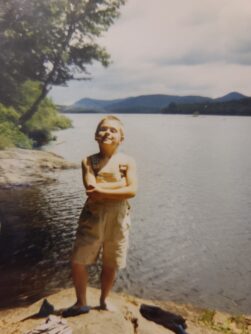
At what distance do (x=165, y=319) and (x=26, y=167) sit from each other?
21178 mm

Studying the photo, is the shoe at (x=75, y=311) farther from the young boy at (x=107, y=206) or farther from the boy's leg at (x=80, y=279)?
the young boy at (x=107, y=206)

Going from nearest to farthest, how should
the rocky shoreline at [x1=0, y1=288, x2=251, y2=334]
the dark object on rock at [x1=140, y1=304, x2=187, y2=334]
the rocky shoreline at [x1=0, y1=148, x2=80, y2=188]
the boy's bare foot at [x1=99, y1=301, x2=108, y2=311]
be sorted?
the rocky shoreline at [x1=0, y1=288, x2=251, y2=334], the boy's bare foot at [x1=99, y1=301, x2=108, y2=311], the dark object on rock at [x1=140, y1=304, x2=187, y2=334], the rocky shoreline at [x1=0, y1=148, x2=80, y2=188]

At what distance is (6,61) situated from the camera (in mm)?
33719

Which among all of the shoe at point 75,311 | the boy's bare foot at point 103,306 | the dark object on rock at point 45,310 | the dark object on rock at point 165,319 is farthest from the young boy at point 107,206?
the dark object on rock at point 165,319

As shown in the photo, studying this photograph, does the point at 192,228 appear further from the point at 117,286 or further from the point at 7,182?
the point at 7,182

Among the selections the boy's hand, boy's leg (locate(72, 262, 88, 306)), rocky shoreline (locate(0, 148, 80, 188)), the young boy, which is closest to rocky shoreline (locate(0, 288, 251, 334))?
boy's leg (locate(72, 262, 88, 306))

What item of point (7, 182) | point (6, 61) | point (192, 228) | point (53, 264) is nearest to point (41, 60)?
point (6, 61)

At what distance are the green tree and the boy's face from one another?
25.6 metres

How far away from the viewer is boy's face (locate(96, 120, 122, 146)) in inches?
228

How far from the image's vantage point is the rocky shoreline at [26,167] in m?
24.7

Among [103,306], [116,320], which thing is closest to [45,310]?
[103,306]

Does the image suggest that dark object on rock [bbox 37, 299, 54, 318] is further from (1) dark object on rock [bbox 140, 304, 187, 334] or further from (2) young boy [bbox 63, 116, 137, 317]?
(1) dark object on rock [bbox 140, 304, 187, 334]

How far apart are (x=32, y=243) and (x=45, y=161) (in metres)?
16.1

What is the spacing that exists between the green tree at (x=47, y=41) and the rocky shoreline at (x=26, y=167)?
28.1ft
